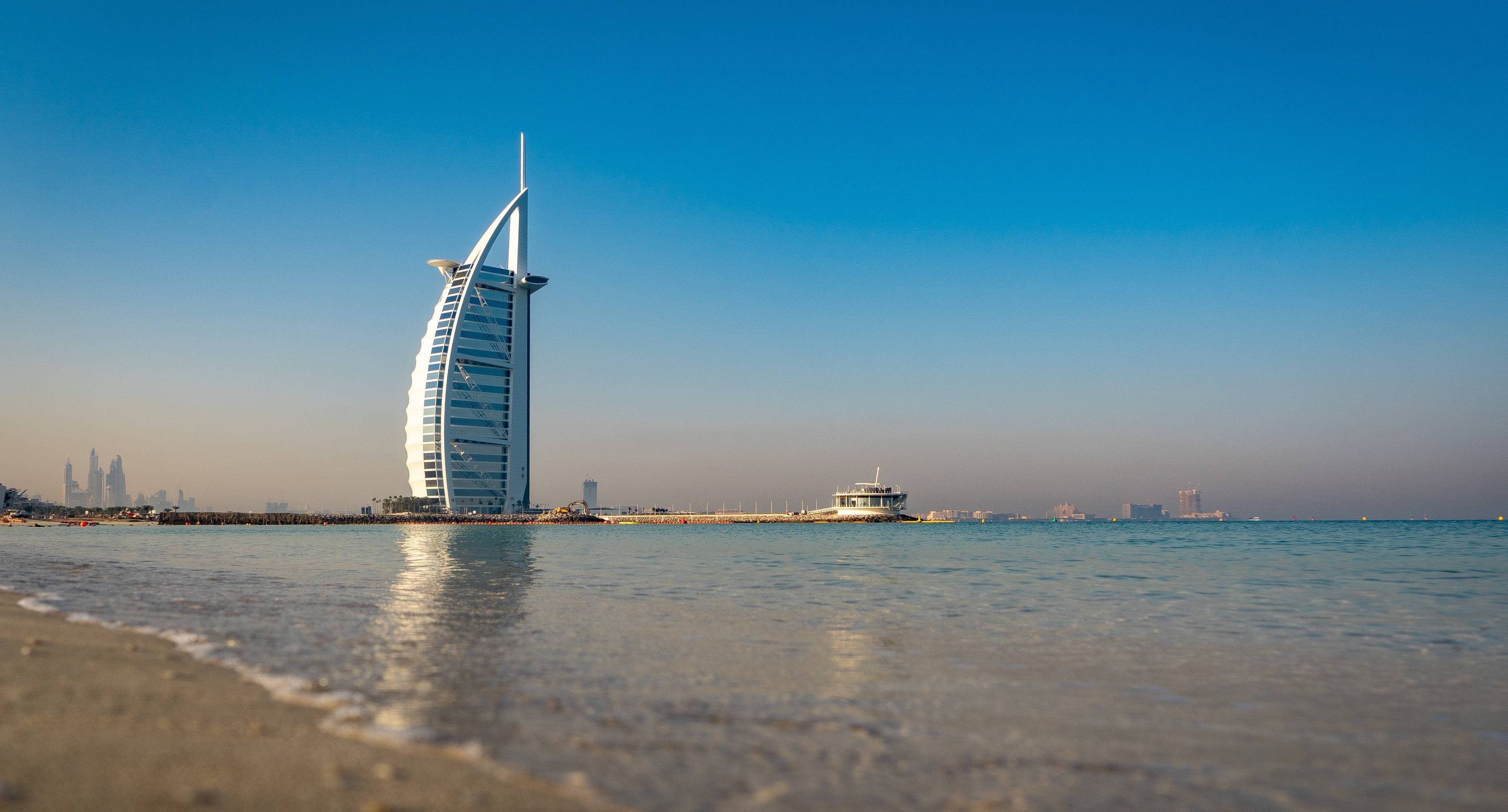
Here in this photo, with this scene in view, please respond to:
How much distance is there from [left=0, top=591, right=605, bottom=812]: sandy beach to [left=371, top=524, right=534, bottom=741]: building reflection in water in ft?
3.02

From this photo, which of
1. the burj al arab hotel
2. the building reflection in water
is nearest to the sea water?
the building reflection in water

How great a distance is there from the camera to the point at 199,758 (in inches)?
216

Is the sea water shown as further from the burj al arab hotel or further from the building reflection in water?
the burj al arab hotel

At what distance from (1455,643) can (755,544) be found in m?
44.8

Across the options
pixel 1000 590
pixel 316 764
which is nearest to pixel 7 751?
pixel 316 764

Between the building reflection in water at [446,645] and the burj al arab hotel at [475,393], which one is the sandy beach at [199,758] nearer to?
the building reflection in water at [446,645]

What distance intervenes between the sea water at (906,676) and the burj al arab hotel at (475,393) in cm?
11691

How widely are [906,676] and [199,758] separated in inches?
282

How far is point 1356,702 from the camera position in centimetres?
891

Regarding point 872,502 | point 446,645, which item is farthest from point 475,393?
point 446,645

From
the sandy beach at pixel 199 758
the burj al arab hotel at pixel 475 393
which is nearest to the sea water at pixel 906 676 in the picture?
the sandy beach at pixel 199 758

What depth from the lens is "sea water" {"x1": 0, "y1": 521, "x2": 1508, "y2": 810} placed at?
594 centimetres

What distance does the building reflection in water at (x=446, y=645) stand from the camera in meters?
7.43

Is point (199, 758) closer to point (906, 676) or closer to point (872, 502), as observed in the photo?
point (906, 676)
